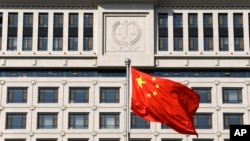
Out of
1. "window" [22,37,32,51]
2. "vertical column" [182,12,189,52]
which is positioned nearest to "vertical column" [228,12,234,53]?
"vertical column" [182,12,189,52]

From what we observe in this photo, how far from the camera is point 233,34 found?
5666 centimetres

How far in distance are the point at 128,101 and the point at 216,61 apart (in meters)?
34.5

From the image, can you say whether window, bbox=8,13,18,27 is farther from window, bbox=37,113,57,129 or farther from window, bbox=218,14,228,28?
window, bbox=218,14,228,28

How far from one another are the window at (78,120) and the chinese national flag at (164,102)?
3186 cm

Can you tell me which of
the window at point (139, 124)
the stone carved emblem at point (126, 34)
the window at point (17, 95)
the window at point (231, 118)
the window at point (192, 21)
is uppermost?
the window at point (192, 21)

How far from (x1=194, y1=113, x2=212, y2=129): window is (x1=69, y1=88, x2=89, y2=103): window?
11049mm

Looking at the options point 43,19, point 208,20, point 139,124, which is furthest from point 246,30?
point 43,19

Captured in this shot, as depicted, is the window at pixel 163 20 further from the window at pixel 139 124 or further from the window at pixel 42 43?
the window at pixel 42 43

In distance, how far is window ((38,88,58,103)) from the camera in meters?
56.1

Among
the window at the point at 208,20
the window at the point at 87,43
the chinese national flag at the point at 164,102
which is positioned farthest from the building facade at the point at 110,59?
the chinese national flag at the point at 164,102

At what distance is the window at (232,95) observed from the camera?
184 ft

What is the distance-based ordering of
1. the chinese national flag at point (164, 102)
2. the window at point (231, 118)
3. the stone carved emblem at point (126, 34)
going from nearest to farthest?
the chinese national flag at point (164, 102) < the window at point (231, 118) < the stone carved emblem at point (126, 34)

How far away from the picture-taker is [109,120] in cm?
5544

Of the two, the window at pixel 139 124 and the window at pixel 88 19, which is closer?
the window at pixel 139 124
